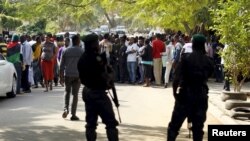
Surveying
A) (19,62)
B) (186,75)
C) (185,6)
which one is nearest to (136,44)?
(185,6)

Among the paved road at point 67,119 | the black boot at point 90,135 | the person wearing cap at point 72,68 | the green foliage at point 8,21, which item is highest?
the green foliage at point 8,21

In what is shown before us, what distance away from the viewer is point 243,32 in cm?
1230

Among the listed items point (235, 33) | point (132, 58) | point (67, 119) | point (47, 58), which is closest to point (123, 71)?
point (132, 58)

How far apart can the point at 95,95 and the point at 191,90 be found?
52.3 inches

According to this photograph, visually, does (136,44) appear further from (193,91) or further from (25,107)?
(193,91)

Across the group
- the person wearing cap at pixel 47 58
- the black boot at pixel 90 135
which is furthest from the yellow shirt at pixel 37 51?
the black boot at pixel 90 135

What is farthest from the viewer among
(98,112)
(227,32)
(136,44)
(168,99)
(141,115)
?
(136,44)

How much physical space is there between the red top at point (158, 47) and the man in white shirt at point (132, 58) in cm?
100

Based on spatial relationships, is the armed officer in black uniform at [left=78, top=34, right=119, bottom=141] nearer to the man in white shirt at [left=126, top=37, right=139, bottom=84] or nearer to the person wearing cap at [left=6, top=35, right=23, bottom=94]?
the person wearing cap at [left=6, top=35, right=23, bottom=94]

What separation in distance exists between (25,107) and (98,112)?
20.6ft

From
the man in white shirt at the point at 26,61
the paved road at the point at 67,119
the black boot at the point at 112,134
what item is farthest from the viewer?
the man in white shirt at the point at 26,61

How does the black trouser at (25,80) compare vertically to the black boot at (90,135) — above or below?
above

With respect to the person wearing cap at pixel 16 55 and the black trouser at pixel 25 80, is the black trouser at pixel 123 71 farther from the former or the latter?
the person wearing cap at pixel 16 55

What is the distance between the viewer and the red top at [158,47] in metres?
19.0
